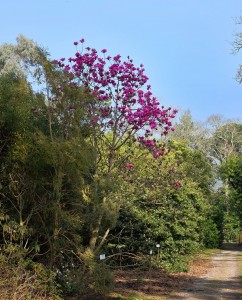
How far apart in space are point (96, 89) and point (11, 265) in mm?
4837

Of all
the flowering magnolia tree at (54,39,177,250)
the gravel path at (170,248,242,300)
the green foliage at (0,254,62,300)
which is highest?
the flowering magnolia tree at (54,39,177,250)

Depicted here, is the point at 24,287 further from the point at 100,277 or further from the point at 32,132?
the point at 32,132

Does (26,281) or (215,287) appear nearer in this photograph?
(26,281)

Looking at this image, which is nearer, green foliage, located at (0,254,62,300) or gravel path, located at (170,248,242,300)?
green foliage, located at (0,254,62,300)

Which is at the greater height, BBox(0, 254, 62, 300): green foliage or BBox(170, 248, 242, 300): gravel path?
BBox(0, 254, 62, 300): green foliage

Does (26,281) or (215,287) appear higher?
(26,281)

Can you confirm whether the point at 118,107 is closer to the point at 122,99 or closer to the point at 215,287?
the point at 122,99

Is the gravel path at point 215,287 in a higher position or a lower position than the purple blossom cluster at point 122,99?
lower

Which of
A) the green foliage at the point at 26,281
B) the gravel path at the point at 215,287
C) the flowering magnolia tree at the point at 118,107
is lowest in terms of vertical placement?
the gravel path at the point at 215,287

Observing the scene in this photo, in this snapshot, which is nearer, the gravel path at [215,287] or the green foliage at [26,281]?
the green foliage at [26,281]

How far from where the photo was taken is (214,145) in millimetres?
57938

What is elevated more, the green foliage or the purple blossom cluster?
the purple blossom cluster

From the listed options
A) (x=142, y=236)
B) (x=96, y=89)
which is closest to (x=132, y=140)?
(x=96, y=89)

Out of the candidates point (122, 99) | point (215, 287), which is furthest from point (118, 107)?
point (215, 287)
